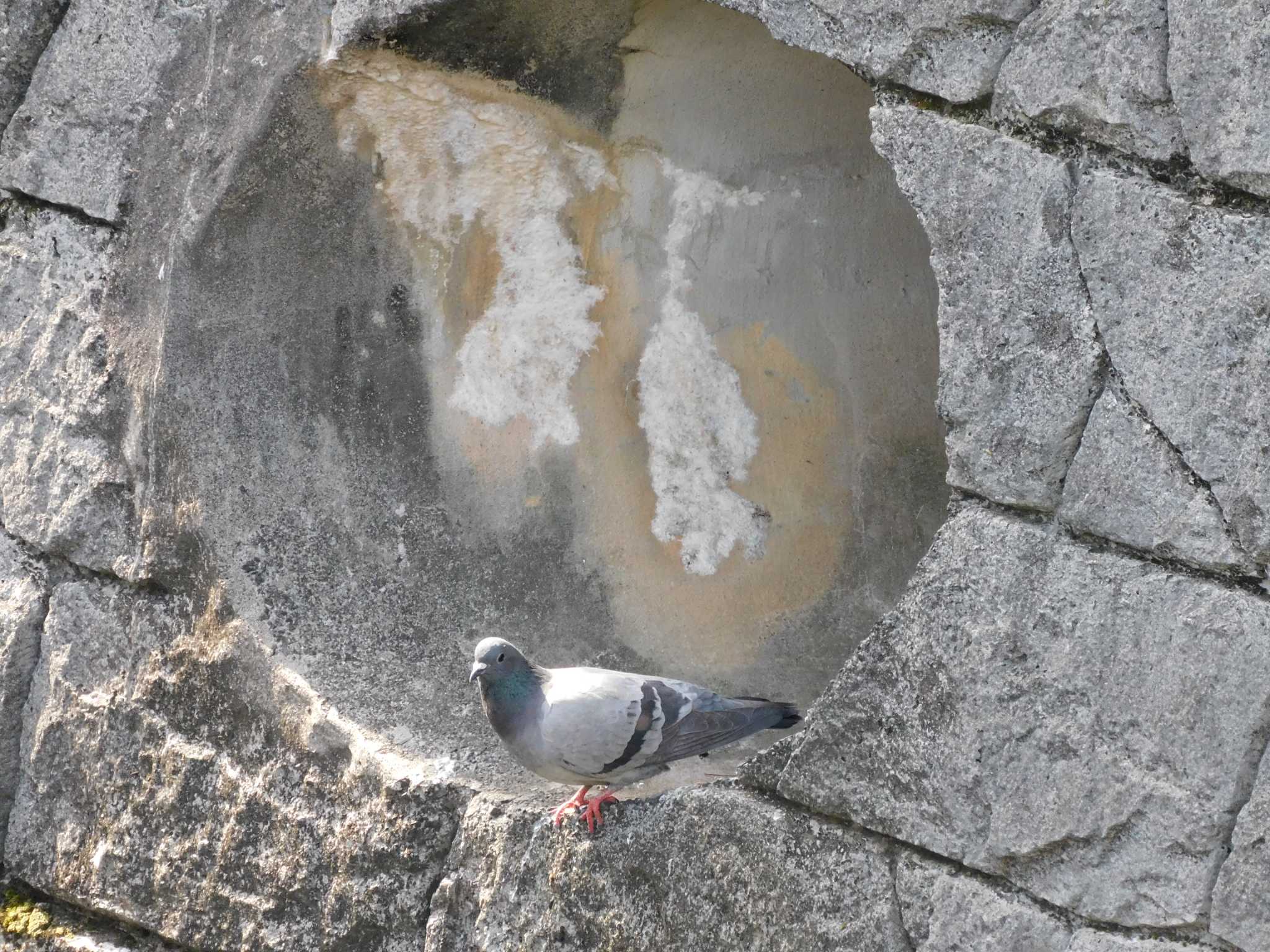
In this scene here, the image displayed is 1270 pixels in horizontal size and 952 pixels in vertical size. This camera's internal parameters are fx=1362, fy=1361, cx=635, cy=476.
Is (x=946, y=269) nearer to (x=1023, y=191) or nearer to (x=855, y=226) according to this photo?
(x=1023, y=191)

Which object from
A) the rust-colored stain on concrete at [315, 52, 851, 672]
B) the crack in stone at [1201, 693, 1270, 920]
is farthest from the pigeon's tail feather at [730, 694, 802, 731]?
the crack in stone at [1201, 693, 1270, 920]

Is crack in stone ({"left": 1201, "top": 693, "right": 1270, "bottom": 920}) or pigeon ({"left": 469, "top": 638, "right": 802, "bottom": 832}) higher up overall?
crack in stone ({"left": 1201, "top": 693, "right": 1270, "bottom": 920})

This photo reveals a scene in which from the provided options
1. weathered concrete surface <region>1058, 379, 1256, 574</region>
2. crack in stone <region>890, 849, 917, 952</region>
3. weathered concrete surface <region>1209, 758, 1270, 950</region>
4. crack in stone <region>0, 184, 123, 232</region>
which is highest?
weathered concrete surface <region>1058, 379, 1256, 574</region>

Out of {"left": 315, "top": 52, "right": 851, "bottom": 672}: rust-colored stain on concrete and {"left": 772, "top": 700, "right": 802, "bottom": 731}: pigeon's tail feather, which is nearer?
{"left": 772, "top": 700, "right": 802, "bottom": 731}: pigeon's tail feather

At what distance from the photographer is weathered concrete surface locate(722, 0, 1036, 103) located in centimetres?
228

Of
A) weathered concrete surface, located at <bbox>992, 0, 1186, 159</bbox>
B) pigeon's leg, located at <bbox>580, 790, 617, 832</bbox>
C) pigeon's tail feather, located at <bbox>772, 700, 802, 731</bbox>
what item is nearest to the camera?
weathered concrete surface, located at <bbox>992, 0, 1186, 159</bbox>

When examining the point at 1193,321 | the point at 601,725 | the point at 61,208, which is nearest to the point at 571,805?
the point at 601,725

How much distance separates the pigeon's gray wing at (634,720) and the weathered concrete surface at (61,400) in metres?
1.20

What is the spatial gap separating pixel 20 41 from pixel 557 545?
6.06ft

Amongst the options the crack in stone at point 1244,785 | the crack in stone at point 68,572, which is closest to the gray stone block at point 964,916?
the crack in stone at point 1244,785

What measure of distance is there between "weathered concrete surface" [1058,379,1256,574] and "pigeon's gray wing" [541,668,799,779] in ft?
3.05

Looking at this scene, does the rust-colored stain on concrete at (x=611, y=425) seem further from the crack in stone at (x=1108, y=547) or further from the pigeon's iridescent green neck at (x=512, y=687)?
the crack in stone at (x=1108, y=547)

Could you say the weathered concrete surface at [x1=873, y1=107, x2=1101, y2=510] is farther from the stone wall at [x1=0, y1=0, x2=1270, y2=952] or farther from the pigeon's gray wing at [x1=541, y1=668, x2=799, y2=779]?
the pigeon's gray wing at [x1=541, y1=668, x2=799, y2=779]

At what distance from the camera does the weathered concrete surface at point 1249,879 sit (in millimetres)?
2010
